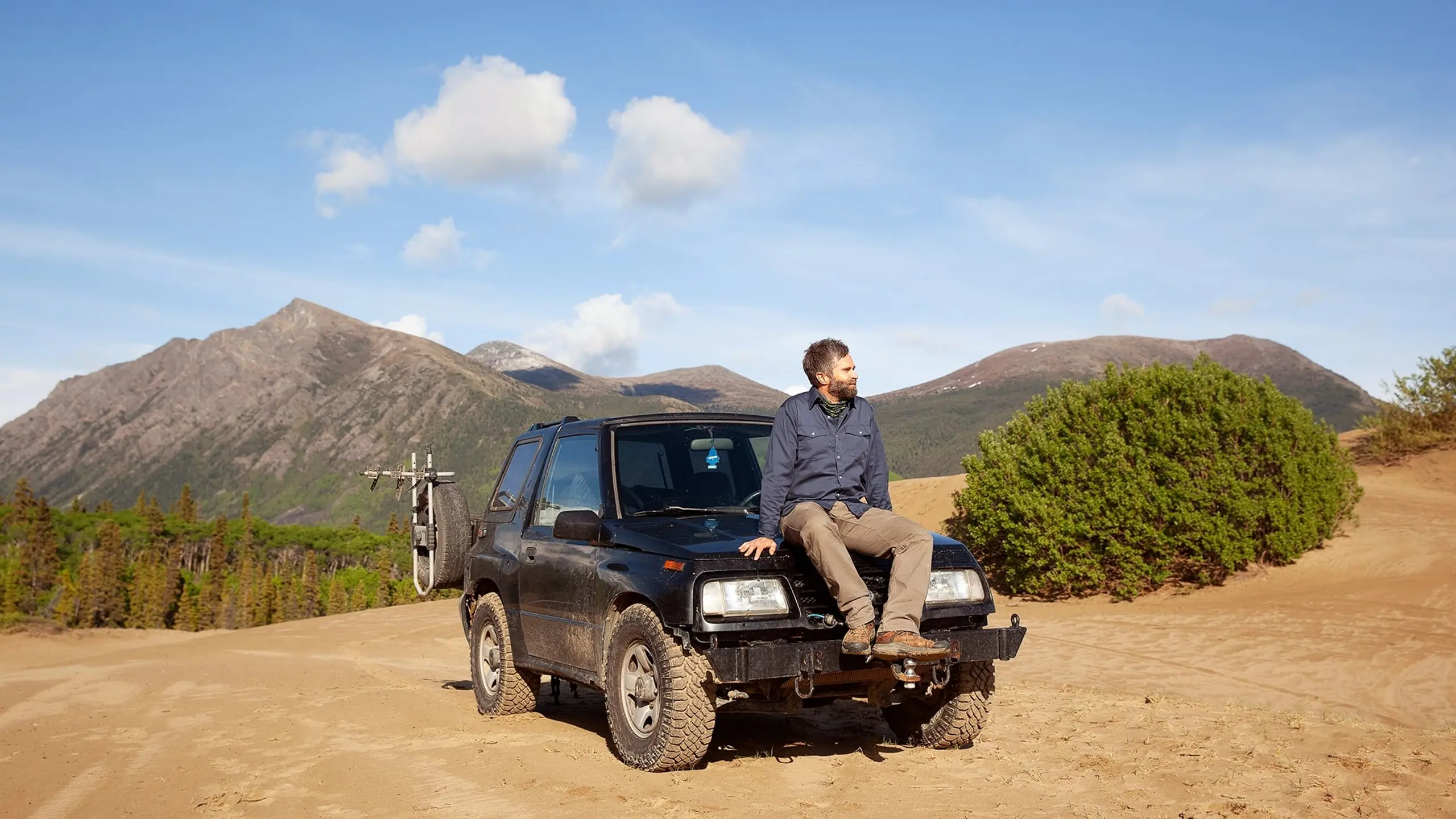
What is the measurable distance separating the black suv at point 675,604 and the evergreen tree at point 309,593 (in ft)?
403

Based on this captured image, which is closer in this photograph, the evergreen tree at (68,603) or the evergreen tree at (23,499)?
the evergreen tree at (68,603)

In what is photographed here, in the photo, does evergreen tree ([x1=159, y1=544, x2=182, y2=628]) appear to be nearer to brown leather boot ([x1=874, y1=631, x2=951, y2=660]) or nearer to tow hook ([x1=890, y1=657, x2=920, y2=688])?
tow hook ([x1=890, y1=657, x2=920, y2=688])

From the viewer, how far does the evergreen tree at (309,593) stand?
4915 inches

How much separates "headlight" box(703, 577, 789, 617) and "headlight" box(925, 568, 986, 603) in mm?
940

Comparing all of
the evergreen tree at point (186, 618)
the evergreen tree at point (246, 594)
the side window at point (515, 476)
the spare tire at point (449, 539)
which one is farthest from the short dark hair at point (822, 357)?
the evergreen tree at point (186, 618)

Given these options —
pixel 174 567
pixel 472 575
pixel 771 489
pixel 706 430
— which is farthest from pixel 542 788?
pixel 174 567

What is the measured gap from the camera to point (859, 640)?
18.4 feet

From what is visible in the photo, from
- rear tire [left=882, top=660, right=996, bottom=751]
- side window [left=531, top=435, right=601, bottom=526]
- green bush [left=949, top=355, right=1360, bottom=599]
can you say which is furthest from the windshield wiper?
green bush [left=949, top=355, right=1360, bottom=599]

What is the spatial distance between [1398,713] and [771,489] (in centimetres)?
814

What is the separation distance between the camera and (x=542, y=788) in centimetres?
589

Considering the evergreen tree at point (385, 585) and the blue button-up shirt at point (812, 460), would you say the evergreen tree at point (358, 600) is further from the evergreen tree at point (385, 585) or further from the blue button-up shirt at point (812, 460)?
the blue button-up shirt at point (812, 460)

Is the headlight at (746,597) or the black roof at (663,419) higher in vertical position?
the black roof at (663,419)

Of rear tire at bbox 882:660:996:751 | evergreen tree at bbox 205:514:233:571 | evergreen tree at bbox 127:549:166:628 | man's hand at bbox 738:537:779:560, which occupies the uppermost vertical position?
man's hand at bbox 738:537:779:560

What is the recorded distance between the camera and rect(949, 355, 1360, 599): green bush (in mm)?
20438
